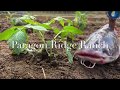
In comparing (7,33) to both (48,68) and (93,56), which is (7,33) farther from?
(93,56)

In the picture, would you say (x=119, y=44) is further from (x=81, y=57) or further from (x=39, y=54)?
(x=39, y=54)

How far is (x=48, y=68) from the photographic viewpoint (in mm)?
1056

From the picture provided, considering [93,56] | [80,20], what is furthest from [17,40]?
[80,20]

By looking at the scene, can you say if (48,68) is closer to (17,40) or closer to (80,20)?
(17,40)

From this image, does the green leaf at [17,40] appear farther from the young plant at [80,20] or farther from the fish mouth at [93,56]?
the young plant at [80,20]

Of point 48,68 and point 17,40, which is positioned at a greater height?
point 17,40

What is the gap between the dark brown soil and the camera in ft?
3.35

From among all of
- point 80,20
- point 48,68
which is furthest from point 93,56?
point 80,20

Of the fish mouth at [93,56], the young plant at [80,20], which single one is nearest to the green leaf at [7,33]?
the fish mouth at [93,56]

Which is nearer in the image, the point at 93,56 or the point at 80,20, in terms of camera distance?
the point at 93,56

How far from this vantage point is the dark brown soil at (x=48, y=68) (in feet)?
3.35

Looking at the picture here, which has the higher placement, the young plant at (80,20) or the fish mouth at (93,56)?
the young plant at (80,20)
